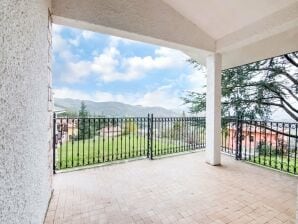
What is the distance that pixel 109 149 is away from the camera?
4.94 meters

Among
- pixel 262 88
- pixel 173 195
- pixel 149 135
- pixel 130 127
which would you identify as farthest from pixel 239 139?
pixel 262 88

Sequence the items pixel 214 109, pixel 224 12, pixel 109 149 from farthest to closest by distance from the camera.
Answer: pixel 109 149 < pixel 214 109 < pixel 224 12

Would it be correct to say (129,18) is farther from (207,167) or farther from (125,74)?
(125,74)

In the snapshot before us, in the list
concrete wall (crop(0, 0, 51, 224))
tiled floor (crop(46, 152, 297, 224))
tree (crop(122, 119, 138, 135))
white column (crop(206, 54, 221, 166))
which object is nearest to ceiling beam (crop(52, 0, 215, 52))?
white column (crop(206, 54, 221, 166))

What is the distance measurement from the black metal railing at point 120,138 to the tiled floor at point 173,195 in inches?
23.2

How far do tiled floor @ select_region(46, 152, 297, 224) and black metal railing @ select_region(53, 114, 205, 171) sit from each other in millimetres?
588

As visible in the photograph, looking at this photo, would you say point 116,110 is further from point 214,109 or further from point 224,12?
point 224,12

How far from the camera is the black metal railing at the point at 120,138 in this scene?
14.1ft

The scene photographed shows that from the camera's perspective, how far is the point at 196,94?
8.91 m

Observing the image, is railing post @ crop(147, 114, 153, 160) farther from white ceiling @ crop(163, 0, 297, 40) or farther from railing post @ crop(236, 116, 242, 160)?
white ceiling @ crop(163, 0, 297, 40)

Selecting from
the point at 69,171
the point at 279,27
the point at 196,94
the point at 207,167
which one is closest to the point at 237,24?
the point at 279,27

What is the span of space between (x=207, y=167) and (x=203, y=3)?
3397 mm

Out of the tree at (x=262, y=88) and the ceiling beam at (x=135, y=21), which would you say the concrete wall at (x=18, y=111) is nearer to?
the ceiling beam at (x=135, y=21)

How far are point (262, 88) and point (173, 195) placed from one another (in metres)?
6.73
